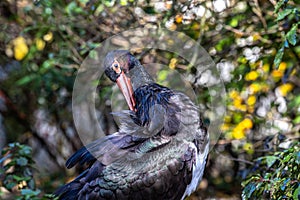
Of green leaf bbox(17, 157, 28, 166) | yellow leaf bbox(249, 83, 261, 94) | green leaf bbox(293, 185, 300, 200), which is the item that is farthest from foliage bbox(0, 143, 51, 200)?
yellow leaf bbox(249, 83, 261, 94)

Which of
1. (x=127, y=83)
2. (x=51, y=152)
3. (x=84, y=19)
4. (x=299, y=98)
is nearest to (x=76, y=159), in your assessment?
(x=127, y=83)

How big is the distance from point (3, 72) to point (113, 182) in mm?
3559

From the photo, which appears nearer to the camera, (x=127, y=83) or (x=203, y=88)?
(x=127, y=83)

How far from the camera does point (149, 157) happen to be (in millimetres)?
3541

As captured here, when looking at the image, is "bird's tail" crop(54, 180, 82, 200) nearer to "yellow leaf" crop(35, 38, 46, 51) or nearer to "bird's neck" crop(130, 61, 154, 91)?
"bird's neck" crop(130, 61, 154, 91)

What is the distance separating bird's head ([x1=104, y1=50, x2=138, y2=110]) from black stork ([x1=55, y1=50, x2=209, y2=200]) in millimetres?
263

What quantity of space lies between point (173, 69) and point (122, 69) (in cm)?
115

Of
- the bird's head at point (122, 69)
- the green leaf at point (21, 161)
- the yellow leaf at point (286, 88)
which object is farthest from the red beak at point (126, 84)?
the yellow leaf at point (286, 88)

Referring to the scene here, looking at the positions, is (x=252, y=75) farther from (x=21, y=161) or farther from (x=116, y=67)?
(x=21, y=161)

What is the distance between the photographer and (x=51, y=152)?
6.80 meters

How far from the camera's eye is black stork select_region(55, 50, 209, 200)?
3520 mm

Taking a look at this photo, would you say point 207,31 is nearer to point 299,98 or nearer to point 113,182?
point 299,98

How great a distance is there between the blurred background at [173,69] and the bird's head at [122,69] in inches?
28.6

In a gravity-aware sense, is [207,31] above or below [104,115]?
above
